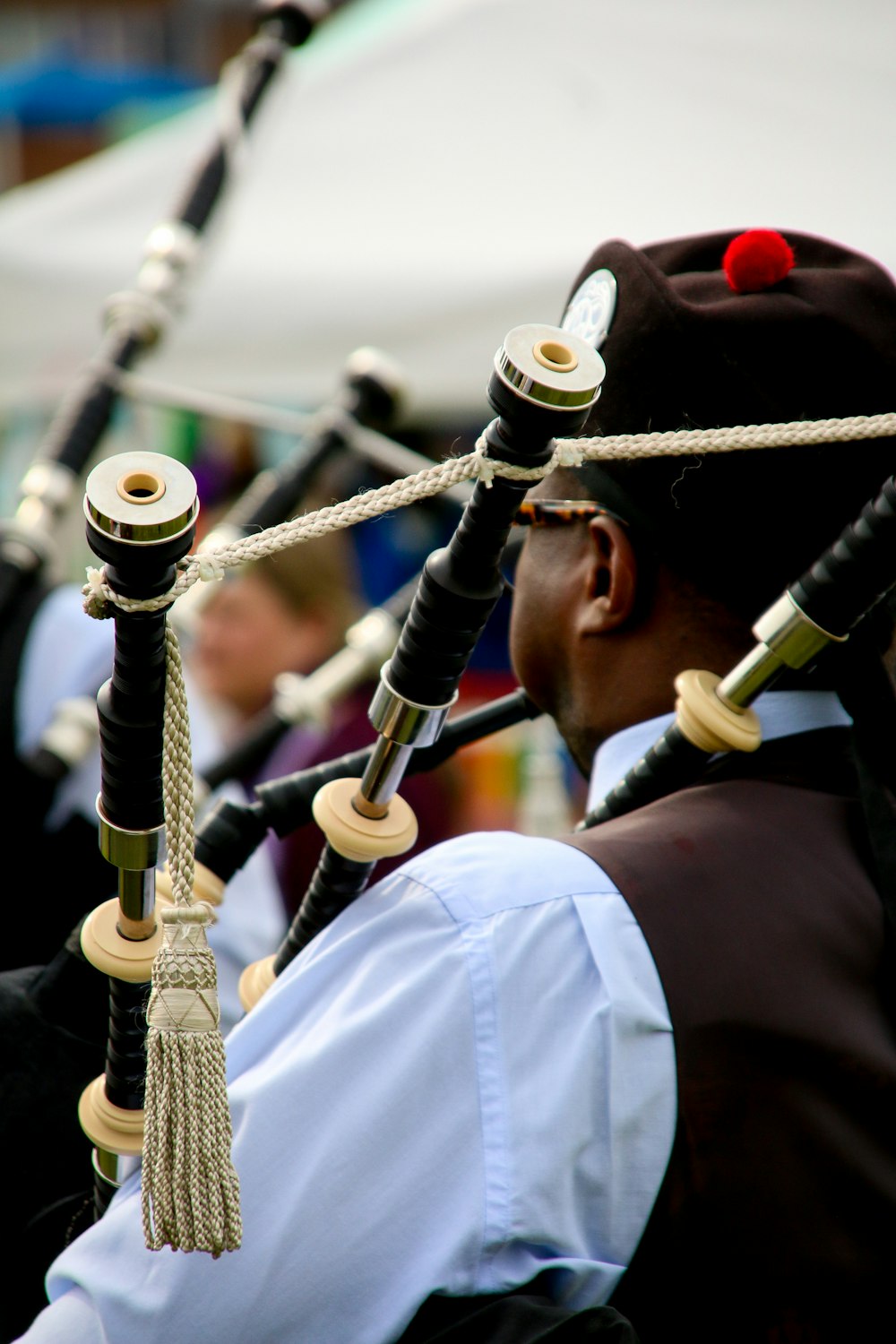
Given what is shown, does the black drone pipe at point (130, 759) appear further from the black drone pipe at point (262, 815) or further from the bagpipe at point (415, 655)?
the black drone pipe at point (262, 815)

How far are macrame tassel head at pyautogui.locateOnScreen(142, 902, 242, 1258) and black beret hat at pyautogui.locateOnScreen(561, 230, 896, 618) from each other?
57 centimetres

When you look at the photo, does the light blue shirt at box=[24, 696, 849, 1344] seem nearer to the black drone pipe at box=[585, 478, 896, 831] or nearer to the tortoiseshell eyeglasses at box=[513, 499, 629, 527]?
the black drone pipe at box=[585, 478, 896, 831]

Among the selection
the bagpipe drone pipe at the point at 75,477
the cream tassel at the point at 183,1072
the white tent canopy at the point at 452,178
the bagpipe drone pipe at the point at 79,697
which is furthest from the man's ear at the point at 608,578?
the white tent canopy at the point at 452,178

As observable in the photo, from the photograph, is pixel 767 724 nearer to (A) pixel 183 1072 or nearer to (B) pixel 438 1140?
(B) pixel 438 1140

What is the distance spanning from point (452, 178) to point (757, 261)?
2641 millimetres

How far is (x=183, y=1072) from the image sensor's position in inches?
38.3

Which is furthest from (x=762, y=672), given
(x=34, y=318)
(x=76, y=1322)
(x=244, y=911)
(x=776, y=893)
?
(x=34, y=318)

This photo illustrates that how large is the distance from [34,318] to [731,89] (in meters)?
1.88

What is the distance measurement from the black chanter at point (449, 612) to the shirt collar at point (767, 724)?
0.28 metres

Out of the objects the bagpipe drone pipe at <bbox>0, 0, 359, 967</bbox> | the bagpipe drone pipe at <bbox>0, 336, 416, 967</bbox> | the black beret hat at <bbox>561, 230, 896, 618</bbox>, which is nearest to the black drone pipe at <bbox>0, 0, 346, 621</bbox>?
the bagpipe drone pipe at <bbox>0, 0, 359, 967</bbox>

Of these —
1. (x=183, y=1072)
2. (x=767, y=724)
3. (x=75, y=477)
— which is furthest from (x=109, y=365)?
(x=183, y=1072)

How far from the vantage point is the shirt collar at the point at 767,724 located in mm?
1295

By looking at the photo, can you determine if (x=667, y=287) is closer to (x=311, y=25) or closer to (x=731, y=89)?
(x=311, y=25)

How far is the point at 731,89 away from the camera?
3520 millimetres
